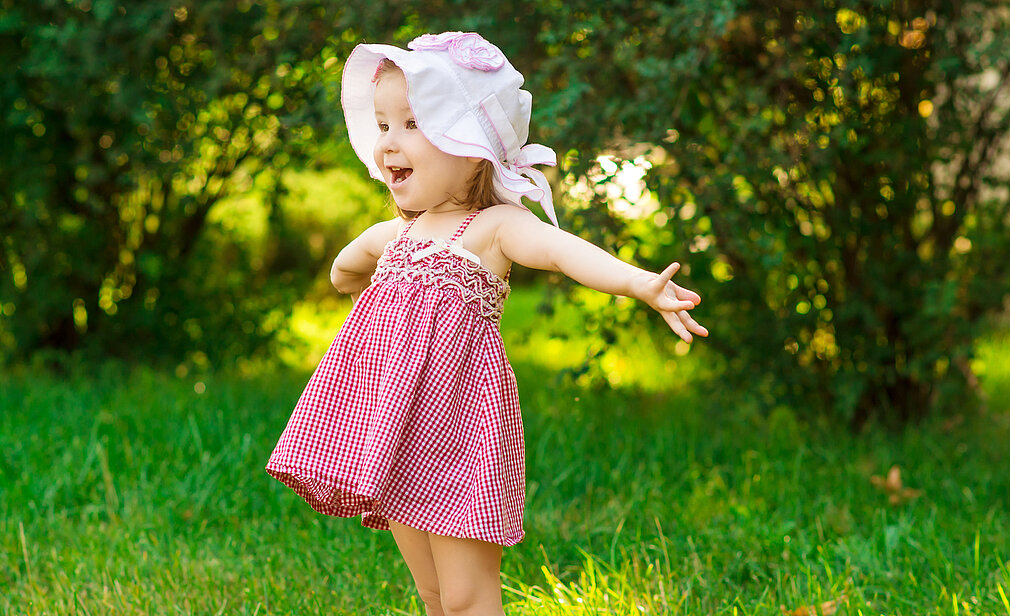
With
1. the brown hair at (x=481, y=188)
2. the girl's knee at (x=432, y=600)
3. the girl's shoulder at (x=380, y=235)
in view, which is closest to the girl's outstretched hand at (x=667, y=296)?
the brown hair at (x=481, y=188)

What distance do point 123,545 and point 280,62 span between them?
184 cm

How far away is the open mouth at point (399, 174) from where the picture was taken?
6.89 feet

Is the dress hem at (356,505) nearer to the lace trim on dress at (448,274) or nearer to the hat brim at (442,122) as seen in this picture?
the lace trim on dress at (448,274)

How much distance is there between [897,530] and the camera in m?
2.91

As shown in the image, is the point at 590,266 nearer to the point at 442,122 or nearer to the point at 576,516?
the point at 442,122

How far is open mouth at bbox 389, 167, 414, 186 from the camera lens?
2100mm

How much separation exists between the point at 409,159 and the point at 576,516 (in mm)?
1535

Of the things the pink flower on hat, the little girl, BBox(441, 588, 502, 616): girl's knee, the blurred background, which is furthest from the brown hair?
the blurred background

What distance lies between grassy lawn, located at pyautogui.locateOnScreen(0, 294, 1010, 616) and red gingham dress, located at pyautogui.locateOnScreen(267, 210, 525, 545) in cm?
63

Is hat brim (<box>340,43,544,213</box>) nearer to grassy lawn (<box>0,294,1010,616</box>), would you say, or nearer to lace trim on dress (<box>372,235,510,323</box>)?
lace trim on dress (<box>372,235,510,323</box>)

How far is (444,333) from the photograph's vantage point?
2.04 metres

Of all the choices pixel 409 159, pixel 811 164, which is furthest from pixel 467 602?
pixel 811 164

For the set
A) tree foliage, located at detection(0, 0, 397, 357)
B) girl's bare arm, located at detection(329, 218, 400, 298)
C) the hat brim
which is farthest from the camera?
tree foliage, located at detection(0, 0, 397, 357)

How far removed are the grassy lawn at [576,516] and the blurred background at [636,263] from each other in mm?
18
